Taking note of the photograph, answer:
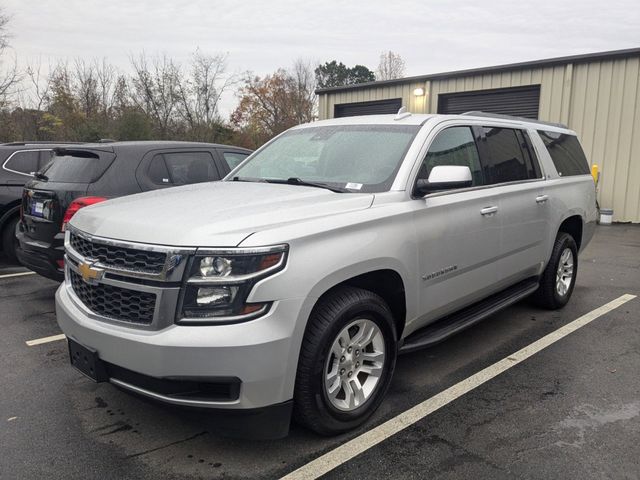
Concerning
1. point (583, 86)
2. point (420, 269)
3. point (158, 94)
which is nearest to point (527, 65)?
point (583, 86)

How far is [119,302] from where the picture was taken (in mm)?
2701

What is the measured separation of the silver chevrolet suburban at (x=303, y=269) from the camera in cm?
249

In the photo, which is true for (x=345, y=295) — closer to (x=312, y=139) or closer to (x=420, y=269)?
Answer: (x=420, y=269)

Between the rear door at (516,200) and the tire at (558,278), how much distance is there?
0.30m

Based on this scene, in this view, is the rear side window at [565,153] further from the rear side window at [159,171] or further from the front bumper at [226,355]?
the rear side window at [159,171]

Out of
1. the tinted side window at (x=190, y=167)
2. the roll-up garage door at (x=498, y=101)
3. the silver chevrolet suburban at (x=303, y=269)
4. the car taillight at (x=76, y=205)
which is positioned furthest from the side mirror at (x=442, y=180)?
the roll-up garage door at (x=498, y=101)

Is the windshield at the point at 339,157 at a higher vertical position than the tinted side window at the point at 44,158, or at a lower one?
higher

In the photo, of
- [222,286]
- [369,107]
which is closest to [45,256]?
[222,286]

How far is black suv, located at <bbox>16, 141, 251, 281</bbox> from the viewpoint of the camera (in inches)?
199

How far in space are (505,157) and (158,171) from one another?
356 cm

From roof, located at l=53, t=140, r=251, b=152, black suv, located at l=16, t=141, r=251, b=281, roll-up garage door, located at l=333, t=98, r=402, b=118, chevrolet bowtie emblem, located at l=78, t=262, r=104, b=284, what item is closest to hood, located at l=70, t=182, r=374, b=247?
chevrolet bowtie emblem, located at l=78, t=262, r=104, b=284

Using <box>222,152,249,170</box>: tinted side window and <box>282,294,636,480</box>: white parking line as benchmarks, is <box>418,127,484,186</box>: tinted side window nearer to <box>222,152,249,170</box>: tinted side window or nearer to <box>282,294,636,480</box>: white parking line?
<box>282,294,636,480</box>: white parking line

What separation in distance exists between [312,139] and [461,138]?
46.3 inches

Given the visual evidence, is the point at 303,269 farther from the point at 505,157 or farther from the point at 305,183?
the point at 505,157
